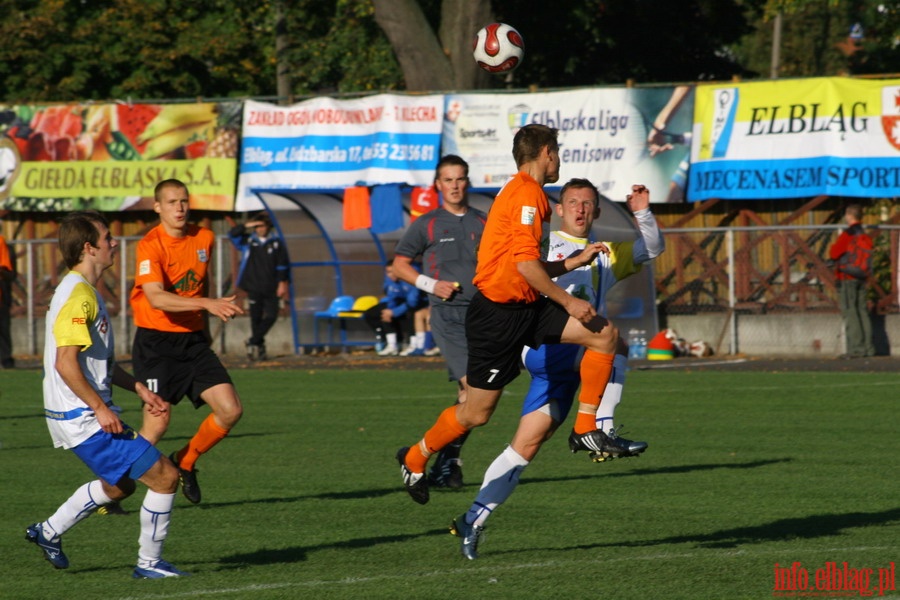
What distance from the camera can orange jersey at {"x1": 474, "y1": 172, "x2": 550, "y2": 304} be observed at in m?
7.14

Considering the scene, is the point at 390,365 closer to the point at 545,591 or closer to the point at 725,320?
the point at 725,320

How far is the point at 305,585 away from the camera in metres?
6.80

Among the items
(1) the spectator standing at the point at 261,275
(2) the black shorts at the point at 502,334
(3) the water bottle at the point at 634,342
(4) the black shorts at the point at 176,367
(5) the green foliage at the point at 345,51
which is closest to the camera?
(2) the black shorts at the point at 502,334

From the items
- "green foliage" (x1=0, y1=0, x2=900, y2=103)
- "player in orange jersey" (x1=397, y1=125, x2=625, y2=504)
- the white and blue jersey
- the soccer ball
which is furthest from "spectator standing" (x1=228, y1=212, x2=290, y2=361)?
"player in orange jersey" (x1=397, y1=125, x2=625, y2=504)

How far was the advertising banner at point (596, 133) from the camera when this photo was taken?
74.6 feet

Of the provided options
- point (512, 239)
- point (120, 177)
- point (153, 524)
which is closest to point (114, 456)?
point (153, 524)

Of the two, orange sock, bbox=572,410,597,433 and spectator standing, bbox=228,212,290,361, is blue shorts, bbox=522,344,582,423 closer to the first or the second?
orange sock, bbox=572,410,597,433

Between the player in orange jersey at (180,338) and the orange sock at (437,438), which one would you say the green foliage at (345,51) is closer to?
the player in orange jersey at (180,338)

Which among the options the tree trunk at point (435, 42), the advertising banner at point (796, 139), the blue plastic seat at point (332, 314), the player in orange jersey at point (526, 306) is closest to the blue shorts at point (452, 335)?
the player in orange jersey at point (526, 306)

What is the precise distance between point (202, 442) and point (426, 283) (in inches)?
70.5

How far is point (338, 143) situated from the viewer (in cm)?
2455

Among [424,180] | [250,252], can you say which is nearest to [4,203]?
[250,252]

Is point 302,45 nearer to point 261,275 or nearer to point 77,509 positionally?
point 261,275

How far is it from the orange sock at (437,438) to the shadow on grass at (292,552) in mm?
402
